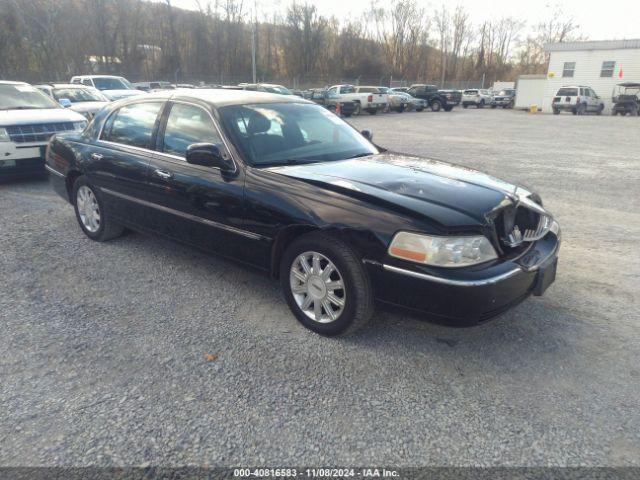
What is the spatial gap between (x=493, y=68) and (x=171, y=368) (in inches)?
3359

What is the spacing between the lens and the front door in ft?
11.7

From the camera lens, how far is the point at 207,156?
344cm

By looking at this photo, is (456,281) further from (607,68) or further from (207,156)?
(607,68)

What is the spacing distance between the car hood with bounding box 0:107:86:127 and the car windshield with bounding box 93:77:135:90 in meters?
11.9

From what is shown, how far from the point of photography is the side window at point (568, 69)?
3419 cm

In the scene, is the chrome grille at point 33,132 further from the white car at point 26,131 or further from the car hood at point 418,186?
the car hood at point 418,186

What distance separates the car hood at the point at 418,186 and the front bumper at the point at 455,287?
1.01 ft

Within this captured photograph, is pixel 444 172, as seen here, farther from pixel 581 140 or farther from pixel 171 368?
pixel 581 140

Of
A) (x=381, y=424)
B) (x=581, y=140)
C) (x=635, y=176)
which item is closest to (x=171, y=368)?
(x=381, y=424)

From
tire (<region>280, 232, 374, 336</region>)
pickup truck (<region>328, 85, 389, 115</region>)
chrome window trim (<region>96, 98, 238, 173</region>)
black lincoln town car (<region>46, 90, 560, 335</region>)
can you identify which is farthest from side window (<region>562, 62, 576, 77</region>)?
A: tire (<region>280, 232, 374, 336</region>)

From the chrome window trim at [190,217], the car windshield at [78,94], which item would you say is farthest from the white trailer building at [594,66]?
the chrome window trim at [190,217]

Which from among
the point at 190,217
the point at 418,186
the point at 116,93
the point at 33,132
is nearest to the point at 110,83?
the point at 116,93

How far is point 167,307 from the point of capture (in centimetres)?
371

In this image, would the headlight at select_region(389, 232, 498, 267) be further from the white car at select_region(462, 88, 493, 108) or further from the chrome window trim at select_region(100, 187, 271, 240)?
the white car at select_region(462, 88, 493, 108)
